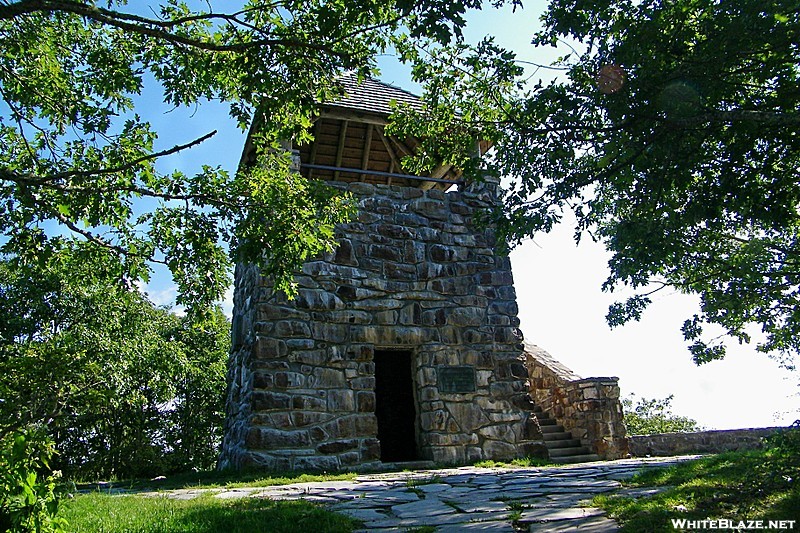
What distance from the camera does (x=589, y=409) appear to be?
8758mm

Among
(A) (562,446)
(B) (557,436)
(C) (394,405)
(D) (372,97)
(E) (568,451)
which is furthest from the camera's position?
(C) (394,405)

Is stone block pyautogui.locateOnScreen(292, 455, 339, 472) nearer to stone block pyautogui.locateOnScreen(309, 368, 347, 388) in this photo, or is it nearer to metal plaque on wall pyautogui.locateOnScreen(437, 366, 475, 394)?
stone block pyautogui.locateOnScreen(309, 368, 347, 388)

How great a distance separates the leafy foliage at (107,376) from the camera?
1009 cm

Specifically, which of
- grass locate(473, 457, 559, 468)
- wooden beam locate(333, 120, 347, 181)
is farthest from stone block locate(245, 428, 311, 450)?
wooden beam locate(333, 120, 347, 181)

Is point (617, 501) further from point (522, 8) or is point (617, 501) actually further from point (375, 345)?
point (375, 345)

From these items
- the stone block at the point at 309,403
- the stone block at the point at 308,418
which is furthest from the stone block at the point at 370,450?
the stone block at the point at 309,403

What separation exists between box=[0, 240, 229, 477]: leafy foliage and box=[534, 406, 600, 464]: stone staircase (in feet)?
21.7

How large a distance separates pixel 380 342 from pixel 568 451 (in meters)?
3.44

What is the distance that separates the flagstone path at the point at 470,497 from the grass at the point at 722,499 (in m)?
0.17

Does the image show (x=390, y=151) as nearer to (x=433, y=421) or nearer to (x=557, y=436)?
(x=433, y=421)

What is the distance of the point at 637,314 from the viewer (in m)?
6.77

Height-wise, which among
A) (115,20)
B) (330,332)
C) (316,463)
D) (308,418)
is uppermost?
(115,20)

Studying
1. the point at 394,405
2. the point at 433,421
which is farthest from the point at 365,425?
the point at 394,405

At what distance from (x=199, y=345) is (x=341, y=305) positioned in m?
9.38
